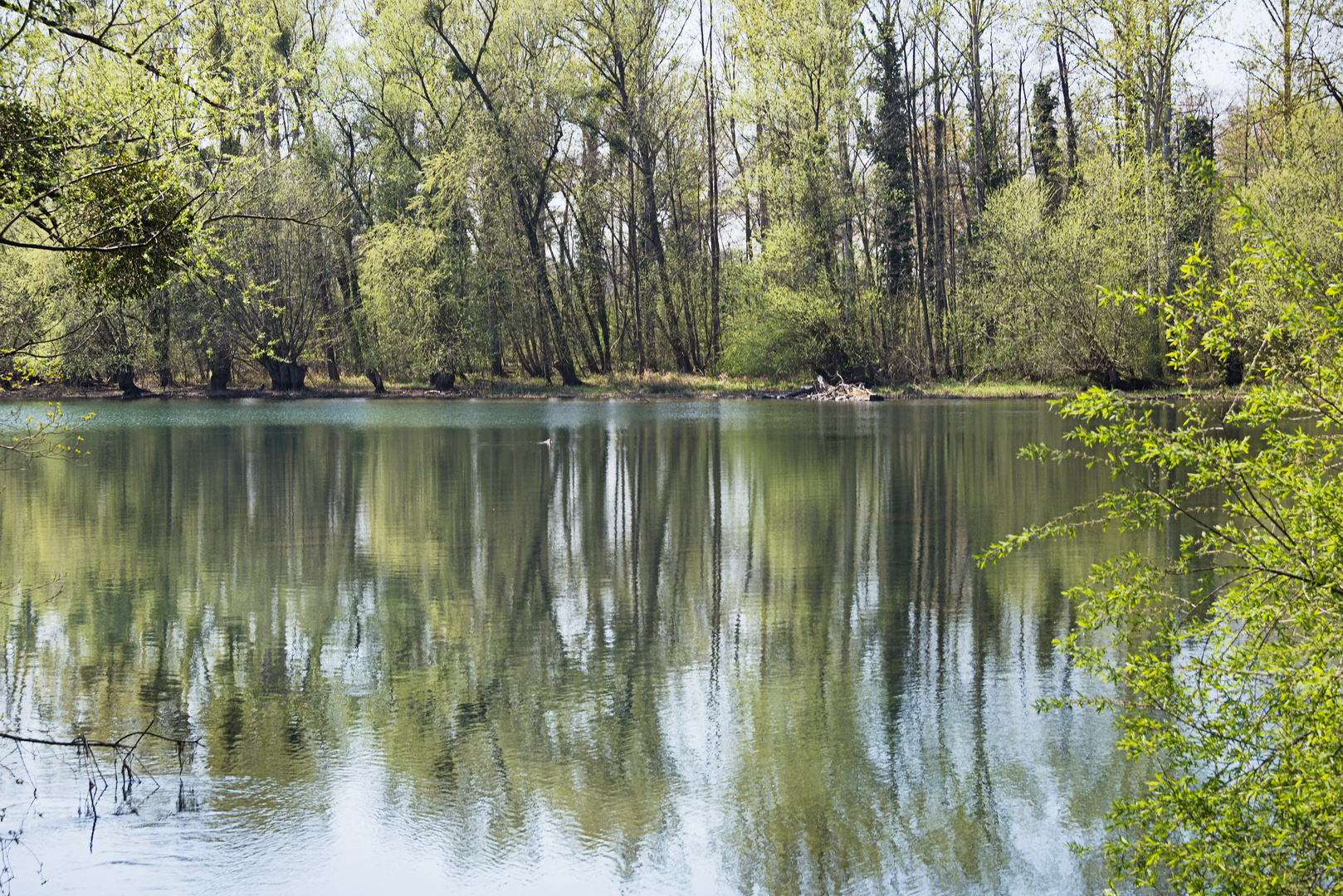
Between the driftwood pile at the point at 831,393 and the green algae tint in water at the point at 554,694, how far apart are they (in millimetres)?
28957

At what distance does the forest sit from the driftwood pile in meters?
1.70

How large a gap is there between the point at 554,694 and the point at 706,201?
2093 inches

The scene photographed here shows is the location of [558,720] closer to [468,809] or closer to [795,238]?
[468,809]

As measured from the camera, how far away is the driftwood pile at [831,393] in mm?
47969

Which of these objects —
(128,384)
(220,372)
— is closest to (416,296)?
(220,372)

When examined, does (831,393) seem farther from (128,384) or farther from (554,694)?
(554,694)

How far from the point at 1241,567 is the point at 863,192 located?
159ft

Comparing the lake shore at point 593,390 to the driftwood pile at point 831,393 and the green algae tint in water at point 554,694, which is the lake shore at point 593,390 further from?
the green algae tint in water at point 554,694

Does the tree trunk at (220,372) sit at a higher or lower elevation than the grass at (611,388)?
higher

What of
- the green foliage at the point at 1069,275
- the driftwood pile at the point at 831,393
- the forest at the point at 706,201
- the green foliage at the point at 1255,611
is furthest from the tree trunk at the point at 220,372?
the green foliage at the point at 1255,611

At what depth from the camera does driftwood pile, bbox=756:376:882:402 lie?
4797cm

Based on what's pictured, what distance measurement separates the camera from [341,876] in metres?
6.00

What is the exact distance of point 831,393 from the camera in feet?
161

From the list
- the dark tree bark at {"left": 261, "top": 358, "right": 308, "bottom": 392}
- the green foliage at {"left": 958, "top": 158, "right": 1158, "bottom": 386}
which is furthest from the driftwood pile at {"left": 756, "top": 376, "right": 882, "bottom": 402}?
the dark tree bark at {"left": 261, "top": 358, "right": 308, "bottom": 392}
